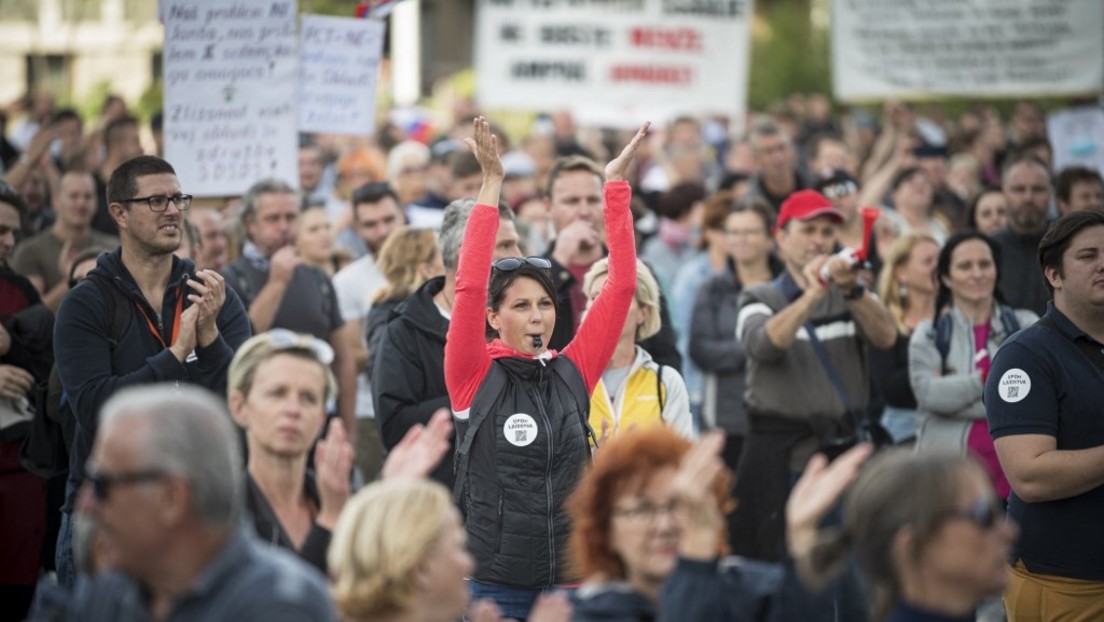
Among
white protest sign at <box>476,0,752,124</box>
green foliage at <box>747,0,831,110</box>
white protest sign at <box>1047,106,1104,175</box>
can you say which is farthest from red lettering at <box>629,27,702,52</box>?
green foliage at <box>747,0,831,110</box>

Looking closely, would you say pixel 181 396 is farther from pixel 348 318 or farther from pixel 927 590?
pixel 348 318

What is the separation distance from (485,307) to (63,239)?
530cm

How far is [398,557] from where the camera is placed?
156 inches

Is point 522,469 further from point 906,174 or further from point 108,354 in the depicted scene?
point 906,174

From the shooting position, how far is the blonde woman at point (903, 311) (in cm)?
905

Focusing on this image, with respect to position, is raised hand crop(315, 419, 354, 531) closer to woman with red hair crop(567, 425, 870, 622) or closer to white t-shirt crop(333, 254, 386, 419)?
woman with red hair crop(567, 425, 870, 622)

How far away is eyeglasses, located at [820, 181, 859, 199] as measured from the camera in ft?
35.8

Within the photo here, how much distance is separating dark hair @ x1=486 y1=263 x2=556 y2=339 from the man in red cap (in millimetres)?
2228

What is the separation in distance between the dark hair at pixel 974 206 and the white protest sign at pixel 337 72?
405cm

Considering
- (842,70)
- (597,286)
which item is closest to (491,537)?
(597,286)

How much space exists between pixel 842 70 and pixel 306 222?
603 cm

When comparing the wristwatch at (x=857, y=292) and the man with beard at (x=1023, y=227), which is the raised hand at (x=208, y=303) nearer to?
the wristwatch at (x=857, y=292)

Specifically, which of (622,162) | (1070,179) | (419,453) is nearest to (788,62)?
(1070,179)

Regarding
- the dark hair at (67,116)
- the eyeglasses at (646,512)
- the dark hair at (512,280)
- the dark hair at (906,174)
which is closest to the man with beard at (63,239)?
the dark hair at (67,116)
